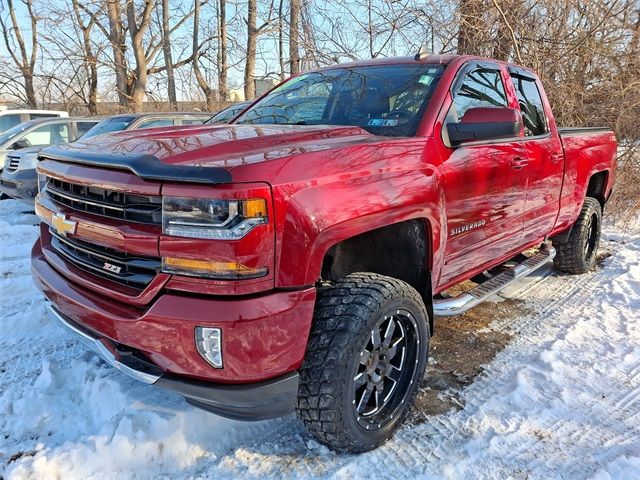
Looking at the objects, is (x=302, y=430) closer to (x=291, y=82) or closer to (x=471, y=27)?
(x=291, y=82)

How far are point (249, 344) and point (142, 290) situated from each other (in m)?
0.51

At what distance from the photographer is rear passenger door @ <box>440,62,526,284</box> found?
2869mm

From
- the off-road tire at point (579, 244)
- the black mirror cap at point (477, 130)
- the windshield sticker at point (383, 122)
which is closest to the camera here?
the black mirror cap at point (477, 130)

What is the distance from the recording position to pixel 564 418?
272 centimetres

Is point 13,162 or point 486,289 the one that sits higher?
point 13,162

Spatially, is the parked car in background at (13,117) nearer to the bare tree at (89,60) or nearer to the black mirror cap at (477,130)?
the bare tree at (89,60)

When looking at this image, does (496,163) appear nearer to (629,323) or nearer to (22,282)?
(629,323)

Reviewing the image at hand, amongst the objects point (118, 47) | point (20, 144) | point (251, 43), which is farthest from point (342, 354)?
point (118, 47)

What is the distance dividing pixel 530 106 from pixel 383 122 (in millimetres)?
1767

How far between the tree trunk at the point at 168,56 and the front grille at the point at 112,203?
19902 millimetres

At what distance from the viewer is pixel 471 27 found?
839 cm

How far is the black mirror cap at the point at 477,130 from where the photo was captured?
2781 mm

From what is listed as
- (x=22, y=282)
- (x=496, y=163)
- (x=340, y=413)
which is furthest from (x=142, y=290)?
(x=22, y=282)

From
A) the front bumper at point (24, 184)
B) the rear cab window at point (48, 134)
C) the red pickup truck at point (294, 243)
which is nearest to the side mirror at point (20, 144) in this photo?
the rear cab window at point (48, 134)
